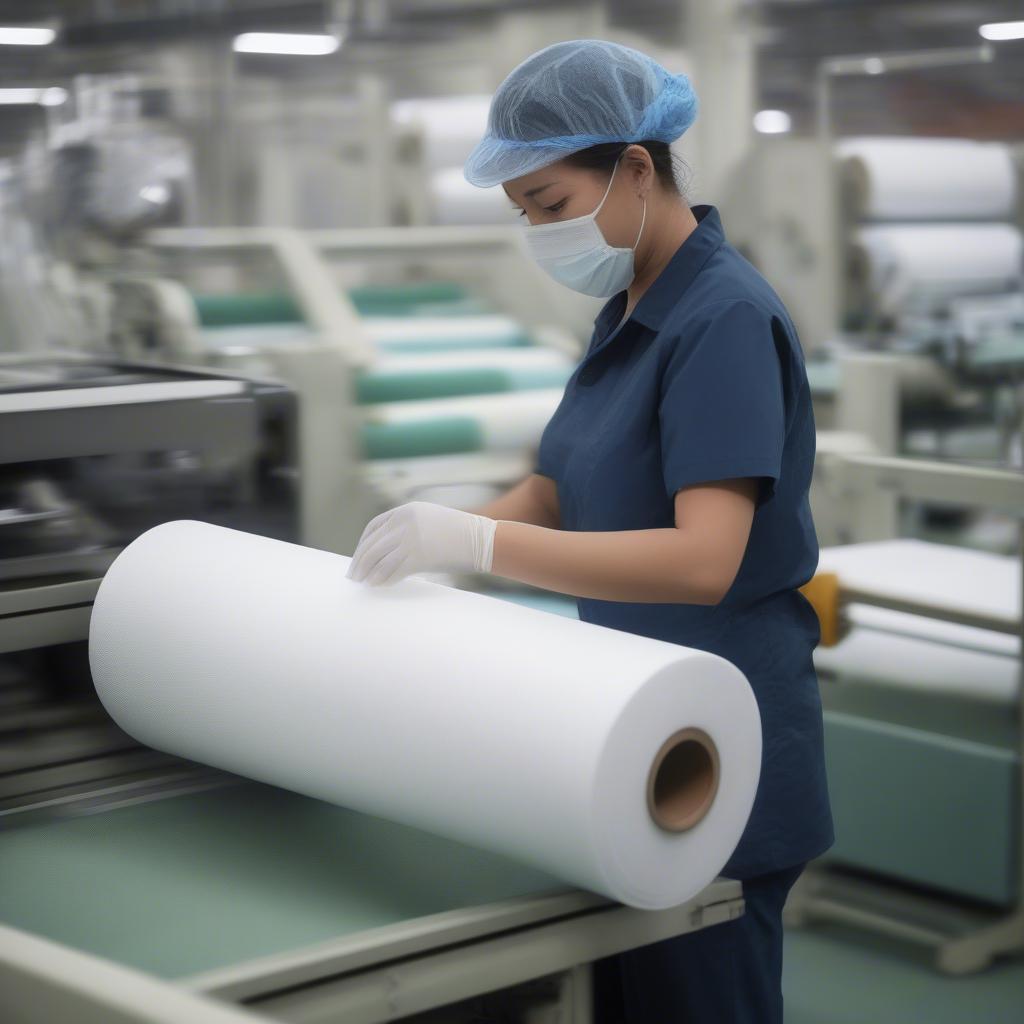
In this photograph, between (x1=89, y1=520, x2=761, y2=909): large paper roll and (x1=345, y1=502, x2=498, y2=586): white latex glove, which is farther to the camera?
(x1=345, y1=502, x2=498, y2=586): white latex glove

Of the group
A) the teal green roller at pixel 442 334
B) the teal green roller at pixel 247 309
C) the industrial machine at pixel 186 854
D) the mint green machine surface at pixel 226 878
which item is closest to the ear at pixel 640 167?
the industrial machine at pixel 186 854

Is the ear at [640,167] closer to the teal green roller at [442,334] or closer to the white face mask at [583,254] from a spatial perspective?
the white face mask at [583,254]

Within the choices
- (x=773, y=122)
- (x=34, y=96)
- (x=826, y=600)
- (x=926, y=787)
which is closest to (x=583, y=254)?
(x=826, y=600)

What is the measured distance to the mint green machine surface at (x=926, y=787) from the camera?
8.01 feet

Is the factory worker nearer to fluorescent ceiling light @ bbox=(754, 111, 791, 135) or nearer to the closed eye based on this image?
the closed eye

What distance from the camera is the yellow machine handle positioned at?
2.32m

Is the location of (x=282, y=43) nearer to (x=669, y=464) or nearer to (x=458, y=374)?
(x=458, y=374)

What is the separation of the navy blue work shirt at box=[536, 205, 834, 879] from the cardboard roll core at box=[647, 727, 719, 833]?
0.56 feet

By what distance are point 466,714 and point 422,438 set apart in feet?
8.50

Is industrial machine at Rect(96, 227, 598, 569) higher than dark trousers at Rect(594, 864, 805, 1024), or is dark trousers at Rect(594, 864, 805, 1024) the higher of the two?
industrial machine at Rect(96, 227, 598, 569)

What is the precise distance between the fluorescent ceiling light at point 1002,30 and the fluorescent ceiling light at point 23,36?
Result: 2967 millimetres

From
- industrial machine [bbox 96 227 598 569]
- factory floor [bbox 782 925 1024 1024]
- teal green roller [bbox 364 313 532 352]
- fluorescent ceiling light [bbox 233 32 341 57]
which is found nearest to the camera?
factory floor [bbox 782 925 1024 1024]

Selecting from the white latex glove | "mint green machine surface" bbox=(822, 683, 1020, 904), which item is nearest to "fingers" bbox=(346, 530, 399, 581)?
the white latex glove

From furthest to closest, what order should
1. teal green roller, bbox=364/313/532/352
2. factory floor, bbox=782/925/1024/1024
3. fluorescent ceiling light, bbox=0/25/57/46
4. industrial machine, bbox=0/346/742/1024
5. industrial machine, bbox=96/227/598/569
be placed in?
fluorescent ceiling light, bbox=0/25/57/46, teal green roller, bbox=364/313/532/352, industrial machine, bbox=96/227/598/569, factory floor, bbox=782/925/1024/1024, industrial machine, bbox=0/346/742/1024
